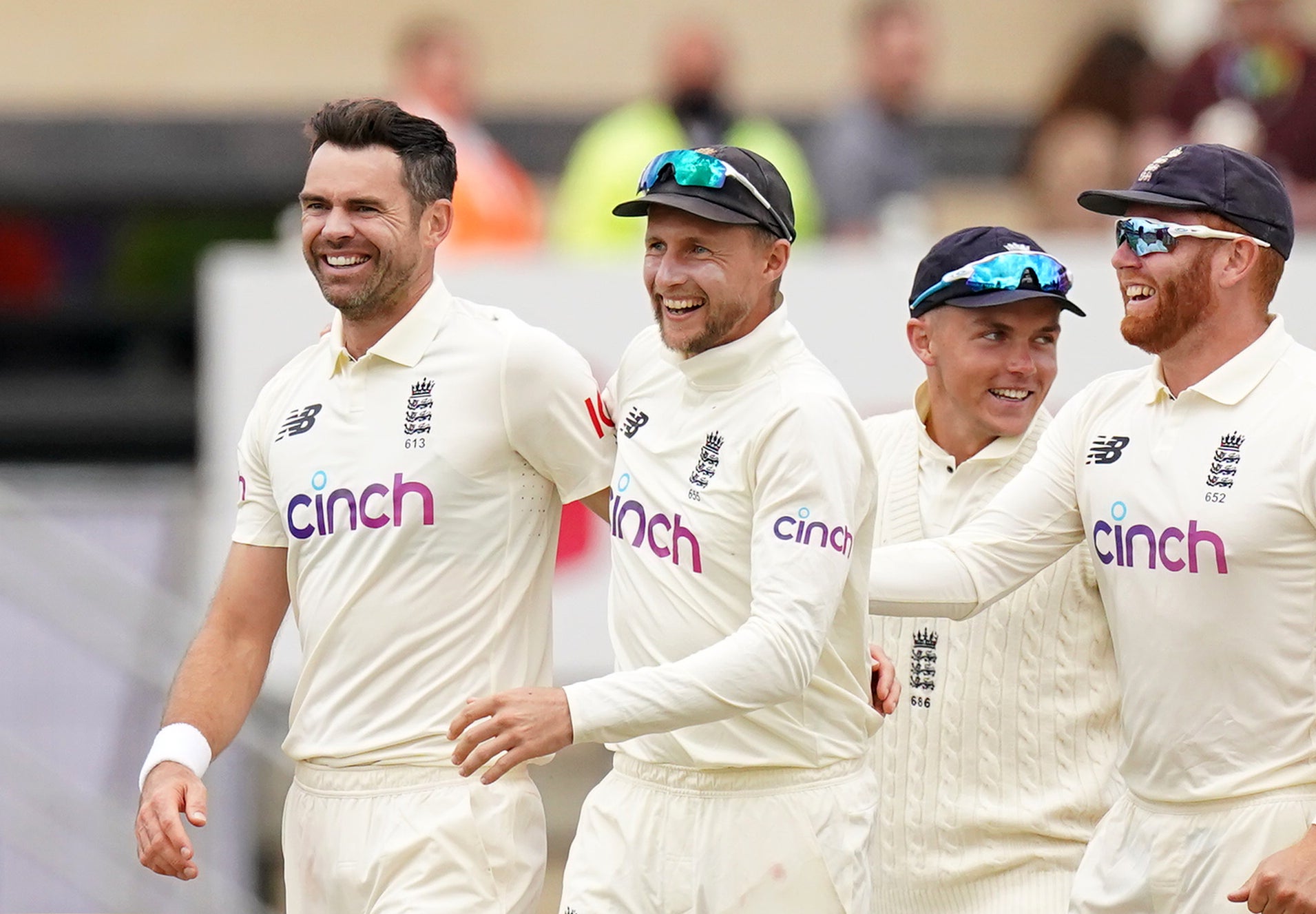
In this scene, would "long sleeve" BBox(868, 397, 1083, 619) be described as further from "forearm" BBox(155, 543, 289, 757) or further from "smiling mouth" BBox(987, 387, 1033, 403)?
"forearm" BBox(155, 543, 289, 757)

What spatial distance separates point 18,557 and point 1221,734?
6.27m

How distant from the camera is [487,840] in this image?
15.6 feet

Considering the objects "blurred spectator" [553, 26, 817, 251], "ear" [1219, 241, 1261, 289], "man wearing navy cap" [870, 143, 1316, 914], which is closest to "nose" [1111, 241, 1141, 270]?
"man wearing navy cap" [870, 143, 1316, 914]

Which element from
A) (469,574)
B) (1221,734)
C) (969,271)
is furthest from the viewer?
(969,271)

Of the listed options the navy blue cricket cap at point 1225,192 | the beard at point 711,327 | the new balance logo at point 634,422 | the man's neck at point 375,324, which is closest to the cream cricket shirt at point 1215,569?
the navy blue cricket cap at point 1225,192

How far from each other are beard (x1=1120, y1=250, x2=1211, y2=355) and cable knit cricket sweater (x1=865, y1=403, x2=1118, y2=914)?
Result: 0.67 metres

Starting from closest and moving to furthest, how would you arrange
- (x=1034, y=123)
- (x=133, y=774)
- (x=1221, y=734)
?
(x=1221, y=734) → (x=133, y=774) → (x=1034, y=123)

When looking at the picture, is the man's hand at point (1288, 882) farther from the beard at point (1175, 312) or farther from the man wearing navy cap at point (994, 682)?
the beard at point (1175, 312)

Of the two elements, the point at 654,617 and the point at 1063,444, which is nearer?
the point at 654,617

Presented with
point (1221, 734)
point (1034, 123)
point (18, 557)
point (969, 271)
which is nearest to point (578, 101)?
point (1034, 123)

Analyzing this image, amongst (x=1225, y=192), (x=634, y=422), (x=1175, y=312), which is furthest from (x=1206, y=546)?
(x=634, y=422)

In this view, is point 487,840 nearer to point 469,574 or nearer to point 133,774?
point 469,574

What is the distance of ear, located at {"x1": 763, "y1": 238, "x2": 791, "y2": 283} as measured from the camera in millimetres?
4715

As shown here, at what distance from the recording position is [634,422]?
484cm
